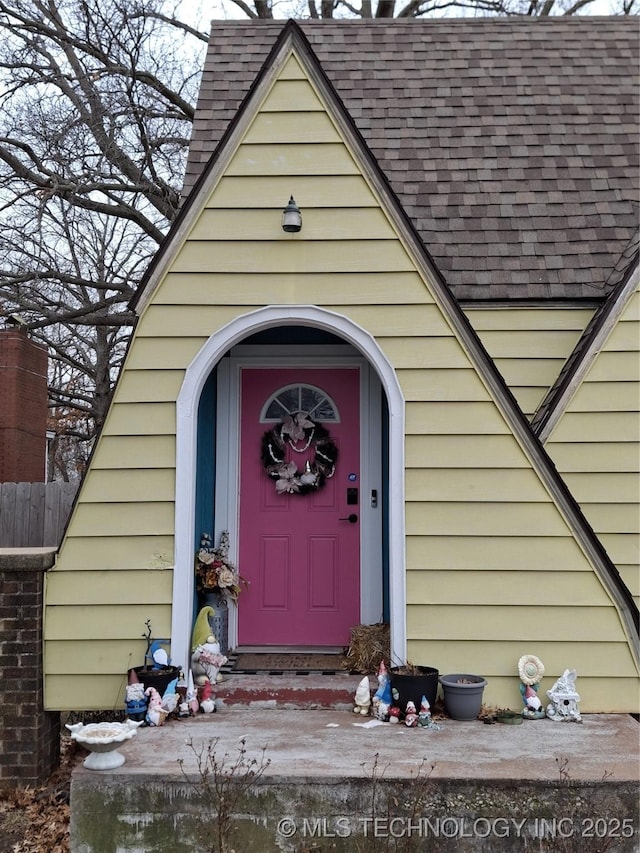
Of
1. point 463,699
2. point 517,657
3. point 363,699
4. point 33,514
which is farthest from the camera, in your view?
point 33,514

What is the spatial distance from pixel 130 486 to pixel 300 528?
159cm

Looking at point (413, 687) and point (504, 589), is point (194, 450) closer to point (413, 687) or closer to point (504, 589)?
point (413, 687)

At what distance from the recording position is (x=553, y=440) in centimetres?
523

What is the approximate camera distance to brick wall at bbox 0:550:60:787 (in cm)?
443

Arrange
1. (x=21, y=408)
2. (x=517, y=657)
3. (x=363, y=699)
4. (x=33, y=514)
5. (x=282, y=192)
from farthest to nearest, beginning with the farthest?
1. (x=21, y=408)
2. (x=33, y=514)
3. (x=282, y=192)
4. (x=517, y=657)
5. (x=363, y=699)

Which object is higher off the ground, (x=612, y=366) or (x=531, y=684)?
(x=612, y=366)

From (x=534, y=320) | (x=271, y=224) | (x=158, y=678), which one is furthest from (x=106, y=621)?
A: (x=534, y=320)

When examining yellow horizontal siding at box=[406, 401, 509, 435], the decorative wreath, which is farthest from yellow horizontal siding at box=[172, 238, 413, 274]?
the decorative wreath

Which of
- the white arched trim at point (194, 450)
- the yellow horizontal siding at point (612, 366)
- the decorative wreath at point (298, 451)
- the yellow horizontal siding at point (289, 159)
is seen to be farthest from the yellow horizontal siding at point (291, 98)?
the yellow horizontal siding at point (612, 366)

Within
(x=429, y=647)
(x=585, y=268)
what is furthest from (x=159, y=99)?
(x=429, y=647)

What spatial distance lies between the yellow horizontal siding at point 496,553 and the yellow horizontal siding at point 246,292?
1.55 meters

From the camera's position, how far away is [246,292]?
479cm

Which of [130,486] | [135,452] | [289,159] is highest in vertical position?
[289,159]

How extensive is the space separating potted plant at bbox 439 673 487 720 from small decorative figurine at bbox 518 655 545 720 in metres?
0.26
